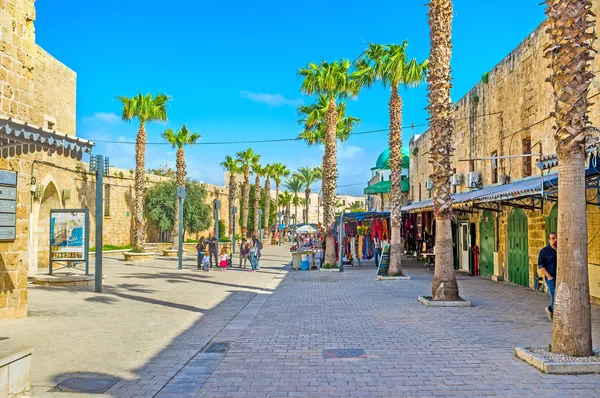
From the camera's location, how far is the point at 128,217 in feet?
126

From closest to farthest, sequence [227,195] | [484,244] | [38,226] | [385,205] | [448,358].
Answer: [448,358]
[484,244]
[38,226]
[385,205]
[227,195]

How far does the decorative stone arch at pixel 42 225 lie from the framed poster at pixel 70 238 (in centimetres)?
320

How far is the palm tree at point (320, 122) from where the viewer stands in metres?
26.5

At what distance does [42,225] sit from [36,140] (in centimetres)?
1582

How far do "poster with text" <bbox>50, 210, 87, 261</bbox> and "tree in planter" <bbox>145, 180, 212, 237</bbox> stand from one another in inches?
937

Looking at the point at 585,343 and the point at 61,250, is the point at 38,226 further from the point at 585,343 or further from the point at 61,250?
the point at 585,343

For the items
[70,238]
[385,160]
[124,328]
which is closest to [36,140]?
[124,328]

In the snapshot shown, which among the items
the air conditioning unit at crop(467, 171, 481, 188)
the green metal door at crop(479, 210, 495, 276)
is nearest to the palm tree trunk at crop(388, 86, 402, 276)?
the air conditioning unit at crop(467, 171, 481, 188)

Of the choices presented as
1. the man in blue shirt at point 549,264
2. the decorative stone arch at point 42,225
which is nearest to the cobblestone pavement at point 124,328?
the decorative stone arch at point 42,225

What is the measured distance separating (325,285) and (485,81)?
975cm

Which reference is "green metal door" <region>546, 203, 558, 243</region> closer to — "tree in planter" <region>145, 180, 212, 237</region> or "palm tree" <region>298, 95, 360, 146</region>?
"palm tree" <region>298, 95, 360, 146</region>

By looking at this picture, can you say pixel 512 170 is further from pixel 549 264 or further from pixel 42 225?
pixel 42 225

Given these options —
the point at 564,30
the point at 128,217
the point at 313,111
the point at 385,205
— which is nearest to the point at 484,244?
the point at 313,111

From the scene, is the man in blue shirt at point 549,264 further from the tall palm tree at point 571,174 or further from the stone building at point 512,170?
the tall palm tree at point 571,174
